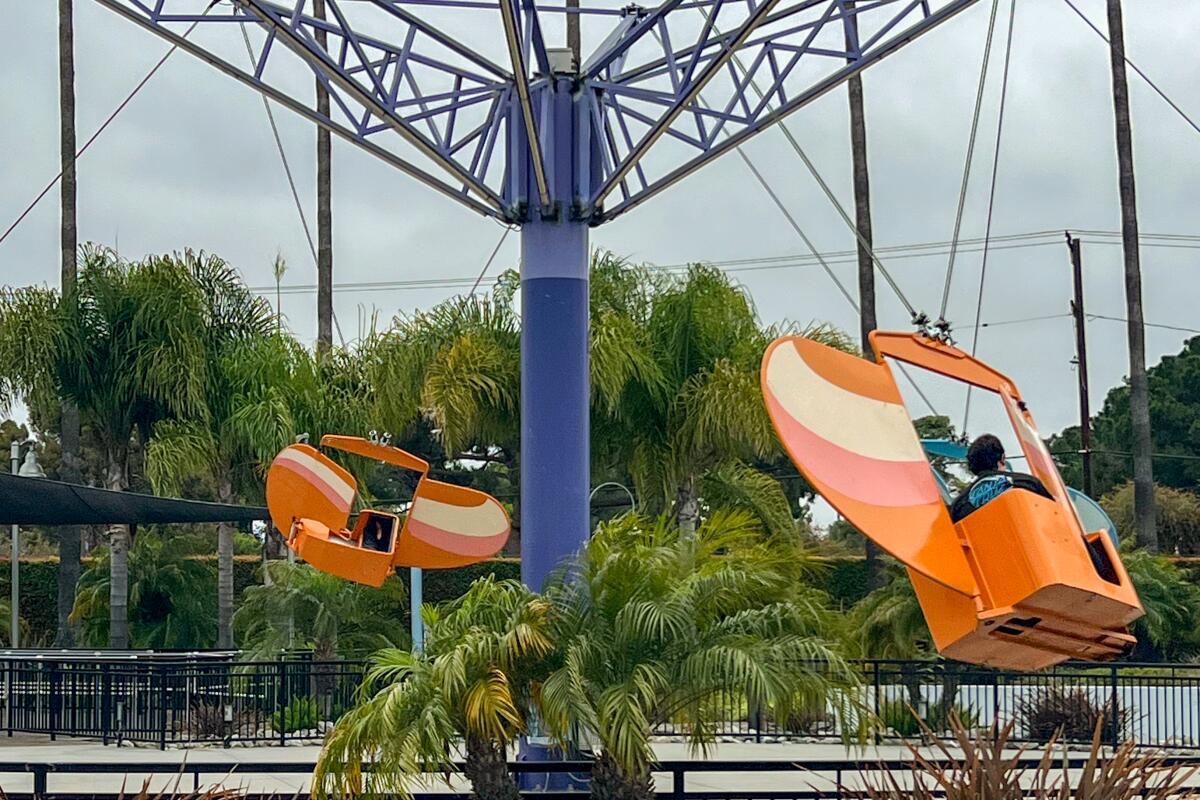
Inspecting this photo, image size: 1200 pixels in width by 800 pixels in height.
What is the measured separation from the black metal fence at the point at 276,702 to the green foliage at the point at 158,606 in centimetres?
1014

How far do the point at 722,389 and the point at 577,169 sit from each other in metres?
8.70

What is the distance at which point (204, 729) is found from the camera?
67.1 feet

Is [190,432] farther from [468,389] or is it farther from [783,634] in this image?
[783,634]

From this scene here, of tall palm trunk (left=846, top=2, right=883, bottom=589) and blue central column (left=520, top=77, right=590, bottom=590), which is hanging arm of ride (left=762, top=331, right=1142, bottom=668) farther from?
tall palm trunk (left=846, top=2, right=883, bottom=589)

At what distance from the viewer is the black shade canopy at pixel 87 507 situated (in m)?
18.5

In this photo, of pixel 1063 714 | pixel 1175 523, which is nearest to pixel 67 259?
pixel 1063 714

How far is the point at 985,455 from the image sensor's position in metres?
Answer: 9.60

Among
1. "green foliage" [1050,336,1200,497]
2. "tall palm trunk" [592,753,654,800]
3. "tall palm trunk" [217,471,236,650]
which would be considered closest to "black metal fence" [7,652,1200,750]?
"tall palm trunk" [217,471,236,650]

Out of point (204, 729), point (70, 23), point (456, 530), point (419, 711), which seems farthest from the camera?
point (70, 23)

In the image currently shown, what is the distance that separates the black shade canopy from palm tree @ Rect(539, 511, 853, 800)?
8.11 m

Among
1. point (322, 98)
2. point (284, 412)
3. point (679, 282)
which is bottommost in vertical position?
point (284, 412)

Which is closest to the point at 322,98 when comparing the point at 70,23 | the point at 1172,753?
the point at 70,23

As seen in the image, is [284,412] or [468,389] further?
[284,412]

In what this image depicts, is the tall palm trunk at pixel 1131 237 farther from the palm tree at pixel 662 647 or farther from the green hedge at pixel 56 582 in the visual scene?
the palm tree at pixel 662 647
